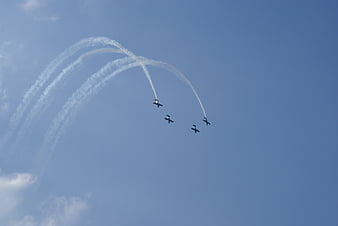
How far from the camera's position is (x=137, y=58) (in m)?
125

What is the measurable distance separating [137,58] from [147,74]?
15.4ft

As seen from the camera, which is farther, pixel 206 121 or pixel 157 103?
pixel 206 121

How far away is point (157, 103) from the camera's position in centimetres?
14025

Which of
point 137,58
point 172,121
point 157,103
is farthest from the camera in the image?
point 172,121

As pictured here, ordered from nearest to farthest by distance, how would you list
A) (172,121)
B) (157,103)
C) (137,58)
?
(137,58)
(157,103)
(172,121)

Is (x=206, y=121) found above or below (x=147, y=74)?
above

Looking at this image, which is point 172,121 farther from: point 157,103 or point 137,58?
point 137,58

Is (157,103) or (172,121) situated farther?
(172,121)

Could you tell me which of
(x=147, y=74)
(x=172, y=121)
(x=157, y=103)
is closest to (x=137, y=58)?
(x=147, y=74)

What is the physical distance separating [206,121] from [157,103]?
71.7 ft

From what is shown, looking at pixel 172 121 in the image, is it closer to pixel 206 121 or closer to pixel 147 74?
pixel 206 121

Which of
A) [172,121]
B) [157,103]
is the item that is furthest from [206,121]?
[157,103]

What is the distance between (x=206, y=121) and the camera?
157625 millimetres

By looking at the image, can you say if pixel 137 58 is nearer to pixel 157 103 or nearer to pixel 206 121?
pixel 157 103
